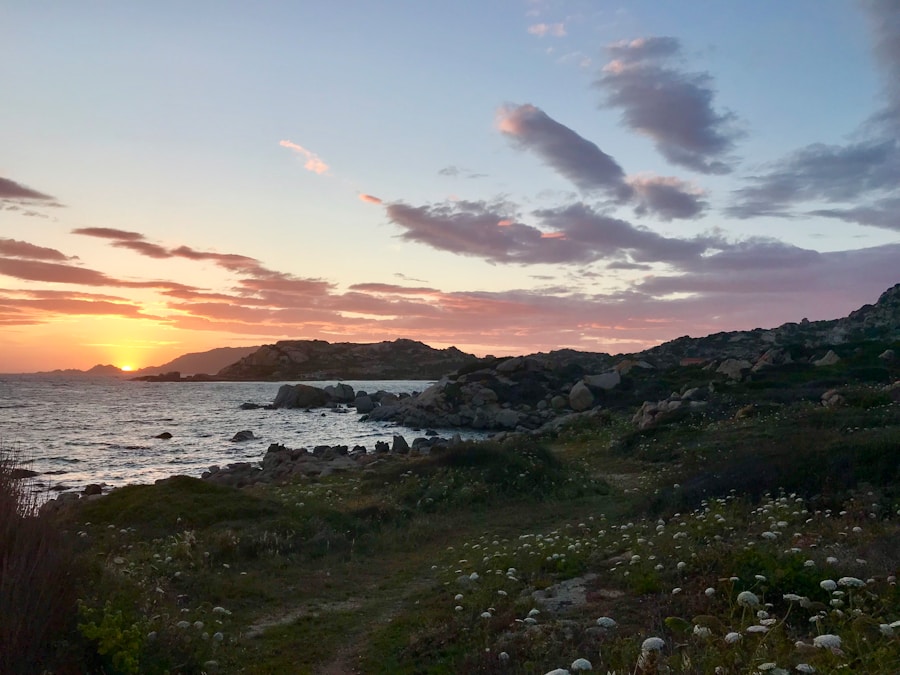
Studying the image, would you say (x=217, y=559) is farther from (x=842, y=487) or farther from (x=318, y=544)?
(x=842, y=487)

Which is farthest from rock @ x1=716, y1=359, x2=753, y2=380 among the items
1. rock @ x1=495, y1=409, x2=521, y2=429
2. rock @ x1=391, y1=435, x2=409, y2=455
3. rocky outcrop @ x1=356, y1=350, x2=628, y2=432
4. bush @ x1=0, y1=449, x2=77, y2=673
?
bush @ x1=0, y1=449, x2=77, y2=673

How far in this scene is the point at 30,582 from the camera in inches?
262

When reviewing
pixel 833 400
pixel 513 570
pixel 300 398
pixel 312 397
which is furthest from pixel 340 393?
pixel 513 570

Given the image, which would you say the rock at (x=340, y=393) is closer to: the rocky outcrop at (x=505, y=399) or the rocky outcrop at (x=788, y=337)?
the rocky outcrop at (x=505, y=399)

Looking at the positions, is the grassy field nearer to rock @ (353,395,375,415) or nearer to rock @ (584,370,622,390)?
rock @ (584,370,622,390)

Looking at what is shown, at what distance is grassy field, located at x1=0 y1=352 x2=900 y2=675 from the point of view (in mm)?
6770

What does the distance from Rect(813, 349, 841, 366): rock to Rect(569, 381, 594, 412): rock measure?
20996mm

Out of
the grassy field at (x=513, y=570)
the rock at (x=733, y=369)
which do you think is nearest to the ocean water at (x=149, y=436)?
the grassy field at (x=513, y=570)

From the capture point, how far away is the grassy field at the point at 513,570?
22.2 ft

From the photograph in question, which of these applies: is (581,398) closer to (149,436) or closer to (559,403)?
(559,403)

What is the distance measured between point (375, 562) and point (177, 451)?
1611 inches

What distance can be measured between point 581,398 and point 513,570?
192ft

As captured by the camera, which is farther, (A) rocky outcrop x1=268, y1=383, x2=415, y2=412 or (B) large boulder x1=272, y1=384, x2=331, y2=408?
(B) large boulder x1=272, y1=384, x2=331, y2=408

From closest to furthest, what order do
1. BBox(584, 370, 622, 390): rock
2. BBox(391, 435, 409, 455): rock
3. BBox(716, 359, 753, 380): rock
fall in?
BBox(391, 435, 409, 455): rock < BBox(716, 359, 753, 380): rock < BBox(584, 370, 622, 390): rock
